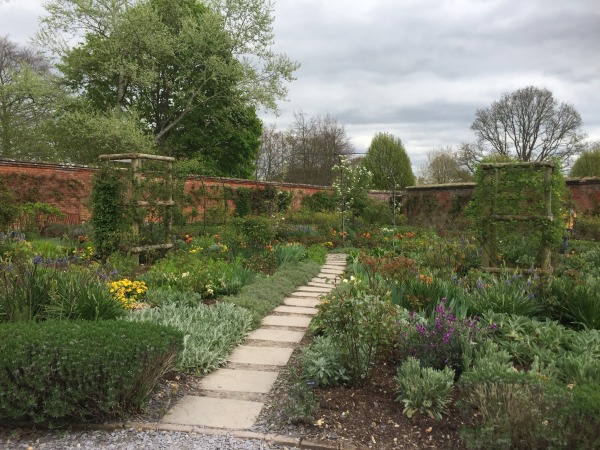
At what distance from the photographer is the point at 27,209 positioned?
12.5 m

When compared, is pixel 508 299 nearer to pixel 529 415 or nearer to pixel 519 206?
pixel 529 415

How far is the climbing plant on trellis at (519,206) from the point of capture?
7.20 meters

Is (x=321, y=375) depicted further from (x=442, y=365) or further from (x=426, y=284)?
(x=426, y=284)

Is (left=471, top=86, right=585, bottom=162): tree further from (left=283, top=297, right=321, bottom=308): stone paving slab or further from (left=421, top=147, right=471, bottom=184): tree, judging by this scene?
(left=283, top=297, right=321, bottom=308): stone paving slab

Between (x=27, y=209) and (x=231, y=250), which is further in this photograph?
(x=27, y=209)

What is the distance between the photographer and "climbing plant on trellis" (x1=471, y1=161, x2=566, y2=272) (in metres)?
7.20

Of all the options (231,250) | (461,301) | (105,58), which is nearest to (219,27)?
(105,58)

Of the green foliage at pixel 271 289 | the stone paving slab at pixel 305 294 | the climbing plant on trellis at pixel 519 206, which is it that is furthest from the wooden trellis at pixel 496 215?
the green foliage at pixel 271 289

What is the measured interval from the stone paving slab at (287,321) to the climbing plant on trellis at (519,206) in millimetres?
3263

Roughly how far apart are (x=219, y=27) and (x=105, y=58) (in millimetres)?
4992

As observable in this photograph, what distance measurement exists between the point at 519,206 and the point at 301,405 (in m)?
5.66

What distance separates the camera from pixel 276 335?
4.92 m

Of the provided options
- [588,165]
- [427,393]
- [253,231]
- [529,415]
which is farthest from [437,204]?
[529,415]

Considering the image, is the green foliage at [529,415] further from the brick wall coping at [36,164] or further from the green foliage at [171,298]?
the brick wall coping at [36,164]
